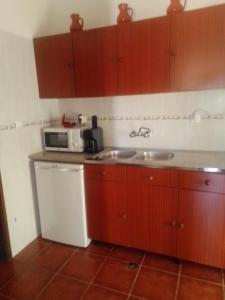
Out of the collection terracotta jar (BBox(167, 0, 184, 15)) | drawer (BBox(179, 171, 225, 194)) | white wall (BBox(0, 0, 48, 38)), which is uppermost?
white wall (BBox(0, 0, 48, 38))

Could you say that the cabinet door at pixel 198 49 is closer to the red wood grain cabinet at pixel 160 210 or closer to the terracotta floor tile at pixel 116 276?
the red wood grain cabinet at pixel 160 210

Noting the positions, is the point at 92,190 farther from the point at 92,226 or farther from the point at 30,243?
the point at 30,243

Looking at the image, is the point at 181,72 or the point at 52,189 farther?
the point at 52,189

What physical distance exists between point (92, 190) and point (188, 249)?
99 centimetres

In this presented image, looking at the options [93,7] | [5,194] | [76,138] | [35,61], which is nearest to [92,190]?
[76,138]

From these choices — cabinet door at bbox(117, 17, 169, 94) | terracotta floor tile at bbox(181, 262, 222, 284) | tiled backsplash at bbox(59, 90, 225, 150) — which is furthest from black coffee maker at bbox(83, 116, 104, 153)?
terracotta floor tile at bbox(181, 262, 222, 284)

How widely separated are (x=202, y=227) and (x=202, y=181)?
1.30 ft

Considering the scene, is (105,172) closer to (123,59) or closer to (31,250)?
(123,59)

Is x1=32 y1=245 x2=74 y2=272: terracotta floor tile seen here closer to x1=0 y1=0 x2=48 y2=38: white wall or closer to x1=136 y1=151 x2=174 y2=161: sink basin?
x1=136 y1=151 x2=174 y2=161: sink basin

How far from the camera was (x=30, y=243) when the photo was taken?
95.7 inches

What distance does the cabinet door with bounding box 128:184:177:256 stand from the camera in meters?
1.92

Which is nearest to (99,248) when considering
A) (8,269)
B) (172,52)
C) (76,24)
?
(8,269)

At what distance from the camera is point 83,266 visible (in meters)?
2.06

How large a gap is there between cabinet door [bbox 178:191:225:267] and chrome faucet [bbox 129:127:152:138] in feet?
2.68
